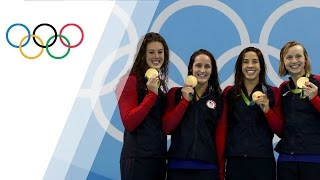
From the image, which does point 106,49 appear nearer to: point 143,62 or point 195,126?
point 143,62

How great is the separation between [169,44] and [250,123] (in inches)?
69.1

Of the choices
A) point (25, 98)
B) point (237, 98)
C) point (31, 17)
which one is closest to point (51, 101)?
point (25, 98)

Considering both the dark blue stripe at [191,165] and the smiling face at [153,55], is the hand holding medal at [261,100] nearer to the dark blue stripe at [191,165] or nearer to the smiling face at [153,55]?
the dark blue stripe at [191,165]

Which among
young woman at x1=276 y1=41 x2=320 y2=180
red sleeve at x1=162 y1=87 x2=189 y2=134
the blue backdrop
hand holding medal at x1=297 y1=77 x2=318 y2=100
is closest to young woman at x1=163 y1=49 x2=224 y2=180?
red sleeve at x1=162 y1=87 x2=189 y2=134

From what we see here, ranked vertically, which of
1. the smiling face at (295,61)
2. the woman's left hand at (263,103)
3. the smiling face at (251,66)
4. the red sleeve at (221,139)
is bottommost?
the red sleeve at (221,139)

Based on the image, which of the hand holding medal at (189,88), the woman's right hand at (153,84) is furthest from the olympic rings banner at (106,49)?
the woman's right hand at (153,84)

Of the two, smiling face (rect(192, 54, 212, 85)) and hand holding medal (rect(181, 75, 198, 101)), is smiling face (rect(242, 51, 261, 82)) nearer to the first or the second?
smiling face (rect(192, 54, 212, 85))

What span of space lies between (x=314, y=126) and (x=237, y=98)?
2.09ft

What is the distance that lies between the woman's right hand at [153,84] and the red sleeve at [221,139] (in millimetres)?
615

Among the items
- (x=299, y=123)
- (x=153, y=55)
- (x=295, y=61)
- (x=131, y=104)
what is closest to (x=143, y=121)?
(x=131, y=104)

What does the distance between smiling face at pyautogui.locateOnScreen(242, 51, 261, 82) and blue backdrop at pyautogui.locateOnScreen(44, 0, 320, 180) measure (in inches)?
46.6

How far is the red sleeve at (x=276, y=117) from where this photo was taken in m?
3.52

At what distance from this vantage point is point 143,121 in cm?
355

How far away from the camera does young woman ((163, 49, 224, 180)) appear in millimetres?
3496
